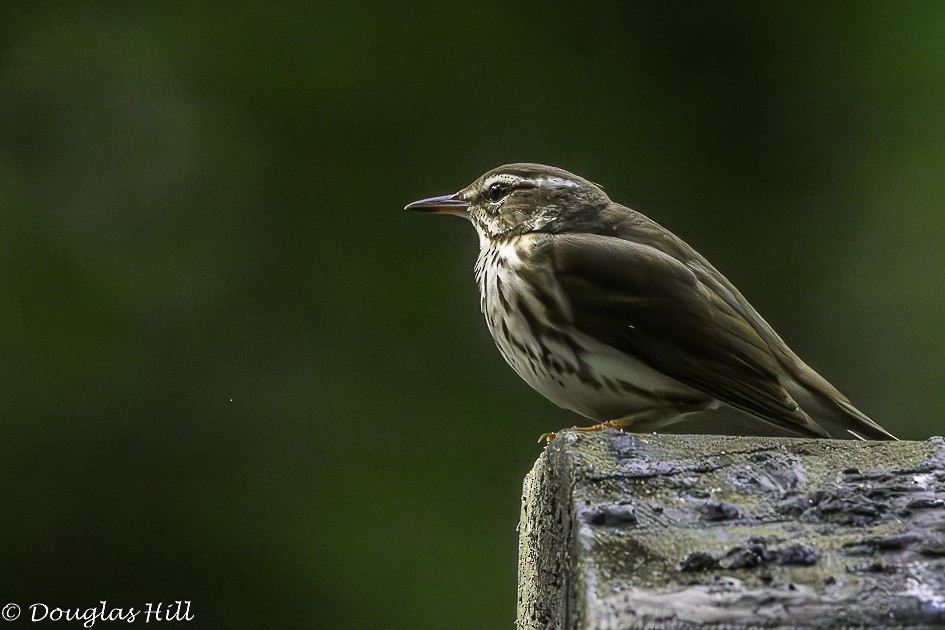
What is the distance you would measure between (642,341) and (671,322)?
123 mm

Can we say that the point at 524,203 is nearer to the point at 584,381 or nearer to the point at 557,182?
the point at 557,182

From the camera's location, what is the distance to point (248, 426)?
675 cm

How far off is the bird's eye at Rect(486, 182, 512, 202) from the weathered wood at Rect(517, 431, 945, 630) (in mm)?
2094

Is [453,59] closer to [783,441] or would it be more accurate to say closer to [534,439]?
[534,439]

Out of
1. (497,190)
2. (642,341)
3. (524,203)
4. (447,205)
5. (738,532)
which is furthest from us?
(447,205)

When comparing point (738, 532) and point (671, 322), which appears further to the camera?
point (671, 322)

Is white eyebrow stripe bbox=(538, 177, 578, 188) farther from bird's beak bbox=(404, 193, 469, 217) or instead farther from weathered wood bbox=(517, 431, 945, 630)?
weathered wood bbox=(517, 431, 945, 630)

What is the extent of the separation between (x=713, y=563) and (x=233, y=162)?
18.5 feet

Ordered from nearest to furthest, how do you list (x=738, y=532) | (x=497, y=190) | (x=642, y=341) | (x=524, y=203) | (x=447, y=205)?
(x=738, y=532)
(x=642, y=341)
(x=524, y=203)
(x=497, y=190)
(x=447, y=205)

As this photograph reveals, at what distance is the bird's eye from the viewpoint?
14.6 feet

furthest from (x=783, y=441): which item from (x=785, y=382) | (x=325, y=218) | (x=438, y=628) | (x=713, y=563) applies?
(x=325, y=218)

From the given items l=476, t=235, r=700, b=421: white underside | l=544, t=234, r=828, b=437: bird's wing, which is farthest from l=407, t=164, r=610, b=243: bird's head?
l=476, t=235, r=700, b=421: white underside

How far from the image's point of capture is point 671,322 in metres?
3.64

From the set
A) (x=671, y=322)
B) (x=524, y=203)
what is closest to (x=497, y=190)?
(x=524, y=203)
